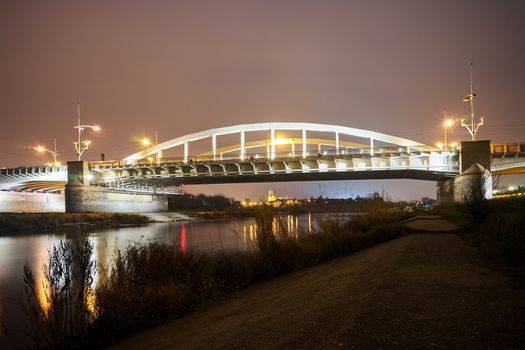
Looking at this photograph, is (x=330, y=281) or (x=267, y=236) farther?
(x=267, y=236)

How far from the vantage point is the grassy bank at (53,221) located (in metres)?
41.8

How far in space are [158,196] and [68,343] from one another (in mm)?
73908

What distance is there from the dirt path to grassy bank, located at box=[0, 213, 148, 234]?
135 feet

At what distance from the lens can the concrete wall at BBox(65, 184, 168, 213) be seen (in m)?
54.7

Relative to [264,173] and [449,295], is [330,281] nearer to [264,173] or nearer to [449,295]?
[449,295]

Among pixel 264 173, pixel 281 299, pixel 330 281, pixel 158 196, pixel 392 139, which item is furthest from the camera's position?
pixel 158 196

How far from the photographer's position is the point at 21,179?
216 feet

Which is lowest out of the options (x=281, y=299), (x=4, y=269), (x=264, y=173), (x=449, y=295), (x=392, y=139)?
(x=4, y=269)

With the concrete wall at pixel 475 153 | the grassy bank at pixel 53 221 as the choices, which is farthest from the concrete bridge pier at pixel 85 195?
the concrete wall at pixel 475 153

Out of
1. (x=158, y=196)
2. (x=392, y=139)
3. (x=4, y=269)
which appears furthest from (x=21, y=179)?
(x=392, y=139)

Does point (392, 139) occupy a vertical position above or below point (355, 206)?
above

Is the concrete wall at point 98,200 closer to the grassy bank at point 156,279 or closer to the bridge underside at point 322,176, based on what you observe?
the bridge underside at point 322,176

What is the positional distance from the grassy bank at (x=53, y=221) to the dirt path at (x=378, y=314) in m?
41.2

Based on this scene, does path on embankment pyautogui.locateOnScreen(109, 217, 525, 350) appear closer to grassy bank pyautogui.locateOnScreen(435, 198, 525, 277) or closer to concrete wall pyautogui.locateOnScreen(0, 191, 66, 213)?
grassy bank pyautogui.locateOnScreen(435, 198, 525, 277)
